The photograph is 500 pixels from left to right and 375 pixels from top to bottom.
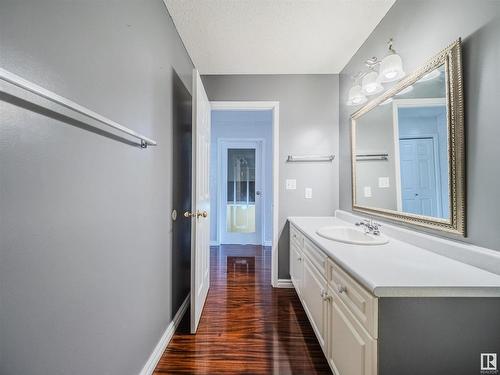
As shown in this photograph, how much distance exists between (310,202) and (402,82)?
4.60ft

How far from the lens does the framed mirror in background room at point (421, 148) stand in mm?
1069

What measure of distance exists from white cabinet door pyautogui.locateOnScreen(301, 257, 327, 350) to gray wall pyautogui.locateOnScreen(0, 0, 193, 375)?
109 centimetres

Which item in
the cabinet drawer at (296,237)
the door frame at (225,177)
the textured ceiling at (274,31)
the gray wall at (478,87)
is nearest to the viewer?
the gray wall at (478,87)

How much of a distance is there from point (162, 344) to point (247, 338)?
62cm

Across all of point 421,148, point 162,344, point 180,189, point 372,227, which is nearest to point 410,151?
point 421,148

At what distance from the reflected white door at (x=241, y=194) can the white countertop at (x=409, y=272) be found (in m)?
3.00

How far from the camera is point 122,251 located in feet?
3.44

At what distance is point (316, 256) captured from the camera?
1.49m

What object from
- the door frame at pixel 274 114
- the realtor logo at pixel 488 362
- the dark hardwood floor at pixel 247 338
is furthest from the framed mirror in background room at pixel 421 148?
the dark hardwood floor at pixel 247 338

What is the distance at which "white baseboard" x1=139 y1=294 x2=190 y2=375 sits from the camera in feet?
4.31

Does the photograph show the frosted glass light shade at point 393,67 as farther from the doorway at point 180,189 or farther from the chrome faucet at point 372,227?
the doorway at point 180,189

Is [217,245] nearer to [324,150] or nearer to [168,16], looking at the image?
[324,150]

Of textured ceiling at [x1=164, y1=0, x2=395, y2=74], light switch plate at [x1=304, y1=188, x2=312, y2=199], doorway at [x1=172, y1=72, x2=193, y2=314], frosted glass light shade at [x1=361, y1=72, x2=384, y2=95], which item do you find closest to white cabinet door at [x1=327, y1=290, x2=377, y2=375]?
doorway at [x1=172, y1=72, x2=193, y2=314]

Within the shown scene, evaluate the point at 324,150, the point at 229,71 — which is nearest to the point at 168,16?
the point at 229,71
